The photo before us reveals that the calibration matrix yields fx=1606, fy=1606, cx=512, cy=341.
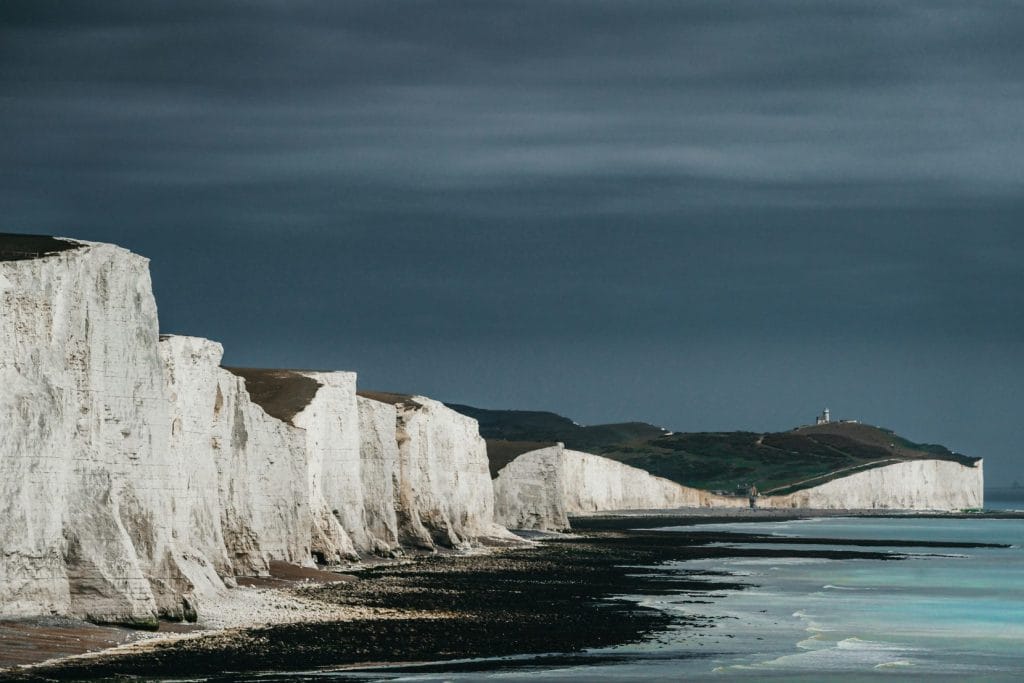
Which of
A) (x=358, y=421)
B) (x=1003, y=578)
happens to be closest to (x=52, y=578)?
(x=358, y=421)

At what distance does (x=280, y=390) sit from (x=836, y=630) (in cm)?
2592

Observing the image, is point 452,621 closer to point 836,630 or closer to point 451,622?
point 451,622

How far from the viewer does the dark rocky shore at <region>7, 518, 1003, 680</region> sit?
28.1 meters

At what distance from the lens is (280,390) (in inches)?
2341

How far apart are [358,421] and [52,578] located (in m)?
35.1

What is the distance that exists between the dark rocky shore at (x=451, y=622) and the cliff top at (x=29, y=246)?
25.7 feet

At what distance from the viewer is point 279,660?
29.0 meters

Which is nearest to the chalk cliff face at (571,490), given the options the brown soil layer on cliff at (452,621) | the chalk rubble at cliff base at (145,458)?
the brown soil layer on cliff at (452,621)

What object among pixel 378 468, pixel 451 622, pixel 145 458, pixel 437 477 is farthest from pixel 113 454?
pixel 437 477

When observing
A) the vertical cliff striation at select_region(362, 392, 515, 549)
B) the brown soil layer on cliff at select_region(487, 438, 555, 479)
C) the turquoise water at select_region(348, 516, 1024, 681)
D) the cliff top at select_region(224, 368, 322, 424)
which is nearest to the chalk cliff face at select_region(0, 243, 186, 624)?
the turquoise water at select_region(348, 516, 1024, 681)

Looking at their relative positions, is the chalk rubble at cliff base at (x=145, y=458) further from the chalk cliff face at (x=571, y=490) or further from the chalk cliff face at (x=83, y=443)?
the chalk cliff face at (x=571, y=490)

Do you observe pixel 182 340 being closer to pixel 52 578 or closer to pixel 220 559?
pixel 220 559

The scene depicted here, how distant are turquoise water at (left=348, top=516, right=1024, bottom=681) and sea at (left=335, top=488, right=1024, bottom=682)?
41 mm

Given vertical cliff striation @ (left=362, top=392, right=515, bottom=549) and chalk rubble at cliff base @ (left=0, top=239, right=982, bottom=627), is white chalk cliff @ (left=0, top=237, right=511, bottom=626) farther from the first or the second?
vertical cliff striation @ (left=362, top=392, right=515, bottom=549)
